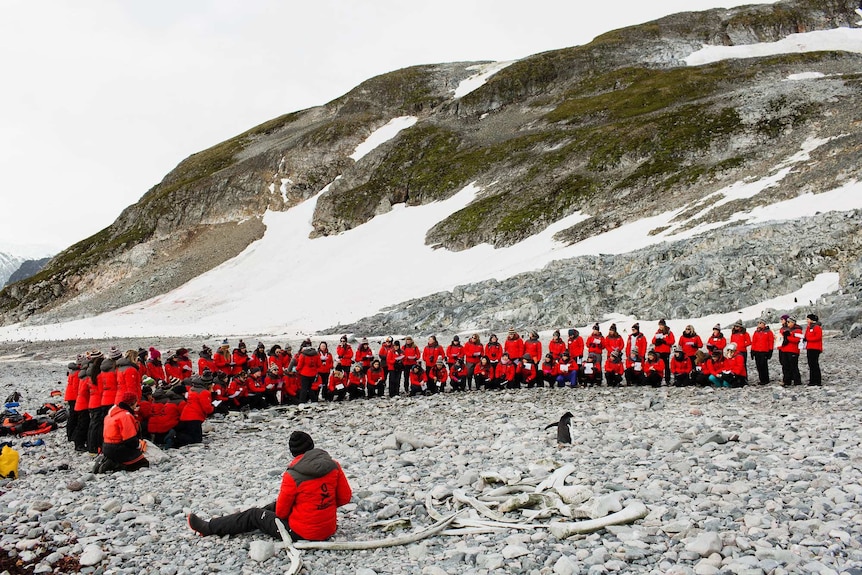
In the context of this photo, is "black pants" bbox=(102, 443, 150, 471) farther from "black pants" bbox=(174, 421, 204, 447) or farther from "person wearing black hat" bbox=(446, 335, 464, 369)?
"person wearing black hat" bbox=(446, 335, 464, 369)

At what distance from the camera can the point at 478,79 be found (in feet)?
374

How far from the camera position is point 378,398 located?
69.9 ft

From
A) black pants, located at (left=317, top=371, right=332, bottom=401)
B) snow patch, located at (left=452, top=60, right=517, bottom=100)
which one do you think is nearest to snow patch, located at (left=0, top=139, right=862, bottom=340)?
black pants, located at (left=317, top=371, right=332, bottom=401)

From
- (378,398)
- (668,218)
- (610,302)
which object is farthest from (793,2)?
(378,398)

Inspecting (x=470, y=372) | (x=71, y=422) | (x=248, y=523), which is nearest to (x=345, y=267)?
(x=470, y=372)

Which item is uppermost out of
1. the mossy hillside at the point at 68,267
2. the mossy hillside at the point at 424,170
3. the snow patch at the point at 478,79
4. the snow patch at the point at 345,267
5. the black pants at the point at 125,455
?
the snow patch at the point at 478,79

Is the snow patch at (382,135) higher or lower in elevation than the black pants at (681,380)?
higher

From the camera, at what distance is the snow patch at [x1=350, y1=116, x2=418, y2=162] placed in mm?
97000

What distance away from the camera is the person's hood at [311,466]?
8133 mm

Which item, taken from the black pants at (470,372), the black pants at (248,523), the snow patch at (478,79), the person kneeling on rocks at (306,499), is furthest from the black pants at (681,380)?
the snow patch at (478,79)

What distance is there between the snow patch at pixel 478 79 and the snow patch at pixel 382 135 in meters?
11.2

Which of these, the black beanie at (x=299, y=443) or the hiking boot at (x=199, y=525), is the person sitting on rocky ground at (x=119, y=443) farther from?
the black beanie at (x=299, y=443)

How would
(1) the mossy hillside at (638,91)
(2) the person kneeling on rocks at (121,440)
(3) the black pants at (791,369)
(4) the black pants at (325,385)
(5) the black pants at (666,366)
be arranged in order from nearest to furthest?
(2) the person kneeling on rocks at (121,440) → (3) the black pants at (791,369) → (5) the black pants at (666,366) → (4) the black pants at (325,385) → (1) the mossy hillside at (638,91)

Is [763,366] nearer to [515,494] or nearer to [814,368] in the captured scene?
[814,368]
